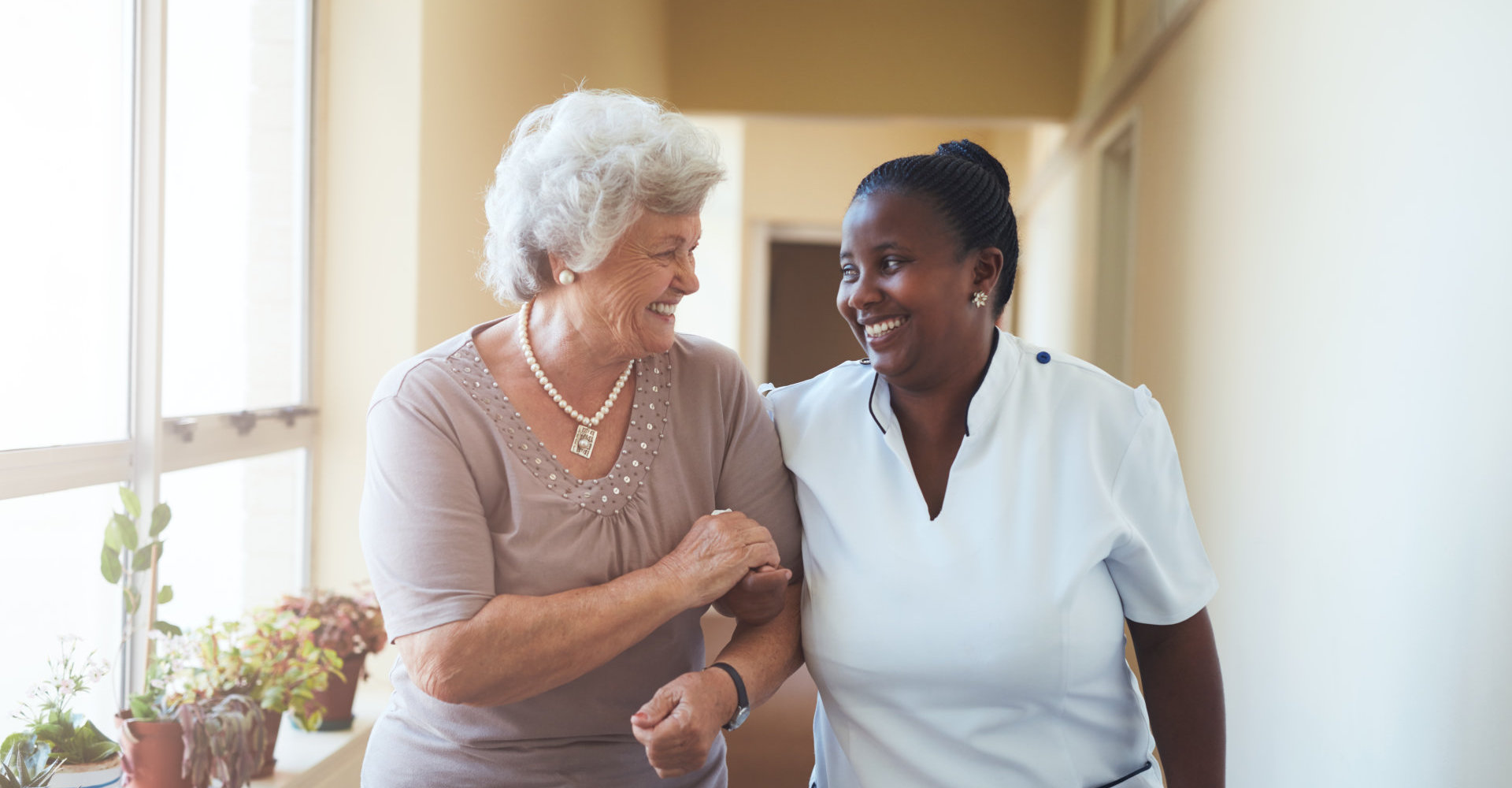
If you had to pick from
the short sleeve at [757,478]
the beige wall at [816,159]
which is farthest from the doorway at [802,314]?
the short sleeve at [757,478]

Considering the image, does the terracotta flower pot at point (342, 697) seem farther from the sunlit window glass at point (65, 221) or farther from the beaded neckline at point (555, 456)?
the beaded neckline at point (555, 456)

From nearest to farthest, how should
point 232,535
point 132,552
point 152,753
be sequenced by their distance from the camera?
point 152,753 → point 132,552 → point 232,535

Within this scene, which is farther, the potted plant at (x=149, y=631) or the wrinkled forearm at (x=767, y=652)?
the potted plant at (x=149, y=631)

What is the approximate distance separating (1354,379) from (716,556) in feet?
4.14

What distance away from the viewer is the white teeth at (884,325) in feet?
4.73

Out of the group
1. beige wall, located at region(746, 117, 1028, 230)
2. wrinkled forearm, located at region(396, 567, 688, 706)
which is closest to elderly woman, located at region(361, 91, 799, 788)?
wrinkled forearm, located at region(396, 567, 688, 706)

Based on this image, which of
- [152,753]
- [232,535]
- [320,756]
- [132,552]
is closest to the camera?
[152,753]

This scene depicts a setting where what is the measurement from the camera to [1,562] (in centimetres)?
179

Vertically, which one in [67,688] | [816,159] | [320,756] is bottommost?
[320,756]

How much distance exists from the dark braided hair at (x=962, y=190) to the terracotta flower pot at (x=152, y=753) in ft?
4.91

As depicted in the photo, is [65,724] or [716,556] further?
[65,724]

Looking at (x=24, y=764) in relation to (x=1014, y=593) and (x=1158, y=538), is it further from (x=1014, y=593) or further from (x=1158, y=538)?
(x=1158, y=538)

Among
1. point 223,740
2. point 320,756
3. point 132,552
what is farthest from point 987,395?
point 320,756

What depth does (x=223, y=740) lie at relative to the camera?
1923 millimetres
